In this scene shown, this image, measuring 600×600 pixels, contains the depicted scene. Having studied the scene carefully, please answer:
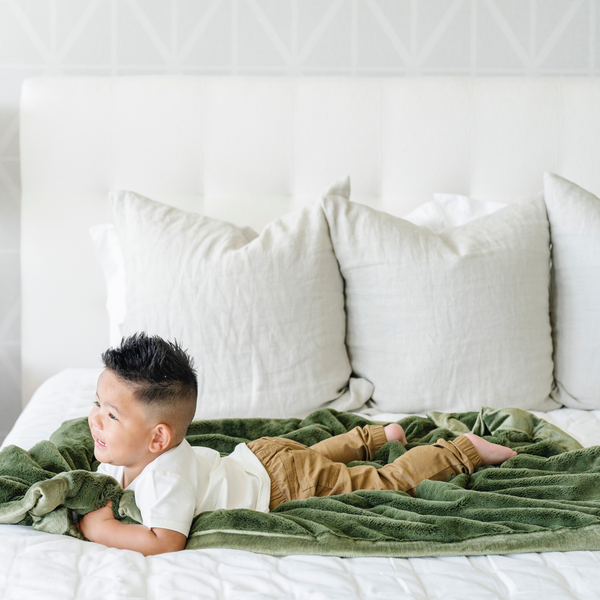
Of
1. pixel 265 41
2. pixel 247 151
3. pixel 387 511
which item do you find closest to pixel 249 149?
pixel 247 151

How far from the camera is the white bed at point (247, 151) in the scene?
1719mm

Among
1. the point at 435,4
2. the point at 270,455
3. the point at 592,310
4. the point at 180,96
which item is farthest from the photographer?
the point at 435,4

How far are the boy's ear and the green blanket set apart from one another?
2.9 inches

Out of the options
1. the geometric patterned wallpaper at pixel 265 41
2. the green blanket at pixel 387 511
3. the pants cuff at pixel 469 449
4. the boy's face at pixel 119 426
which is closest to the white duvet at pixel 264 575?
the green blanket at pixel 387 511

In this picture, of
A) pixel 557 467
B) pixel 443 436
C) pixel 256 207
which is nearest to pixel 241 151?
pixel 256 207

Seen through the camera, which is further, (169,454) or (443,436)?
(443,436)

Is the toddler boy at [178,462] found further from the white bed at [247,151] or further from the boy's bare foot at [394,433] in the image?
the white bed at [247,151]

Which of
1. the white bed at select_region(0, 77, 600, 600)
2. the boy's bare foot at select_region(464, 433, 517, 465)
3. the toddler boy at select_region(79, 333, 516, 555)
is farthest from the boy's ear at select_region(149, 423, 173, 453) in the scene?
the white bed at select_region(0, 77, 600, 600)

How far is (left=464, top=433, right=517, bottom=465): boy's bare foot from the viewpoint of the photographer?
1107mm

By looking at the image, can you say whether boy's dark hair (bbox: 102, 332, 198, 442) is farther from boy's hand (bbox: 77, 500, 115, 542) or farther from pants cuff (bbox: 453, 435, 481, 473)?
pants cuff (bbox: 453, 435, 481, 473)

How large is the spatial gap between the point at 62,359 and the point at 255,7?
113 centimetres

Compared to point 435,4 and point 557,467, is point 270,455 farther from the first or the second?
point 435,4

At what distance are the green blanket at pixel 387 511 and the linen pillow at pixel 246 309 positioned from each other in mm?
341

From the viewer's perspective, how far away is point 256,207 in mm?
1754
